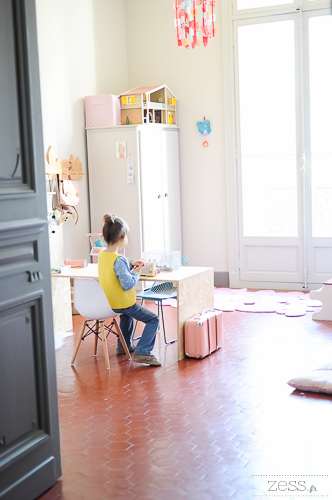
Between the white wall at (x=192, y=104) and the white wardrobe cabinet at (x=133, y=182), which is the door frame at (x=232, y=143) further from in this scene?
the white wardrobe cabinet at (x=133, y=182)

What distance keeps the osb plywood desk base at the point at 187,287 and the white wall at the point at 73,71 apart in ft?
4.46

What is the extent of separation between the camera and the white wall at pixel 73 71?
627cm

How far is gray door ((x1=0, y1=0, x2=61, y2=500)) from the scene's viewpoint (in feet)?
8.75

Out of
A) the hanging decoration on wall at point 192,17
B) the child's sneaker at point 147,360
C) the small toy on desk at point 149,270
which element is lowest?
the child's sneaker at point 147,360

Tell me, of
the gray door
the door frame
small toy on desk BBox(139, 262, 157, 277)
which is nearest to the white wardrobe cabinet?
the door frame

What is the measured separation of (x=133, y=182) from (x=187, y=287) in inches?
93.2

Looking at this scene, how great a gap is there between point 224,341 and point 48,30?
372 cm

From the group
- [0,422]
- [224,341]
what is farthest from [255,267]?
[0,422]

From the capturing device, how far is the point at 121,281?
180 inches

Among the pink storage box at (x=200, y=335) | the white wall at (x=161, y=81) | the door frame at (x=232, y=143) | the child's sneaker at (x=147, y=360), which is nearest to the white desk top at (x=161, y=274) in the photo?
the pink storage box at (x=200, y=335)

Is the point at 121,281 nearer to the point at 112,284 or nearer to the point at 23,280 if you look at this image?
the point at 112,284

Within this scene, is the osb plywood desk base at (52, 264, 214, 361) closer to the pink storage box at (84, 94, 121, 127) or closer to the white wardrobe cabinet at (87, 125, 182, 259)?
the white wardrobe cabinet at (87, 125, 182, 259)

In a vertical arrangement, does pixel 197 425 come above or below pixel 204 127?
below
